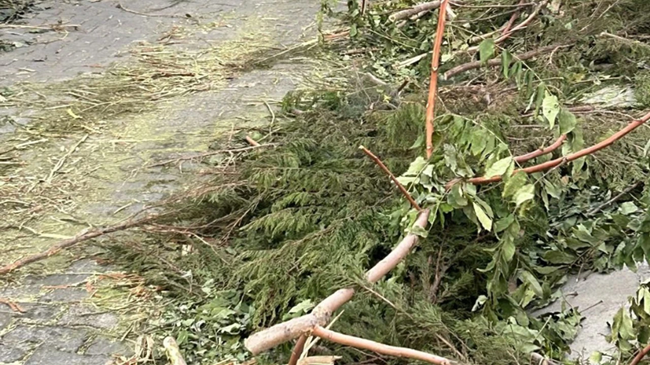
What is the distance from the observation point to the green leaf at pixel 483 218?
221cm

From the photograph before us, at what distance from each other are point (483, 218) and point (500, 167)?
173 mm

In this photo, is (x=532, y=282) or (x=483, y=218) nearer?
(x=483, y=218)

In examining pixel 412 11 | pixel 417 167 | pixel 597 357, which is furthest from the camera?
pixel 412 11

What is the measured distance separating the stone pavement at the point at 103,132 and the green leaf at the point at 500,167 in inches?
55.3

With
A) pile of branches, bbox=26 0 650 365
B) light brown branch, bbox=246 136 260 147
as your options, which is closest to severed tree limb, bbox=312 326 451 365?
pile of branches, bbox=26 0 650 365

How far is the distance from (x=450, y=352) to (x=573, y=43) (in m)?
2.76

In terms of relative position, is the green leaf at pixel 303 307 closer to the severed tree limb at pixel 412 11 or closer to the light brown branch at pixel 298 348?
the light brown branch at pixel 298 348

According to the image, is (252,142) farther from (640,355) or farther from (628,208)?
(640,355)

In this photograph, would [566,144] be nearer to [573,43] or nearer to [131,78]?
[573,43]

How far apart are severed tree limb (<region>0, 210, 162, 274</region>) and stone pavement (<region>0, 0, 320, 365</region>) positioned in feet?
0.12

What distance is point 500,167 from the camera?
2.15 m

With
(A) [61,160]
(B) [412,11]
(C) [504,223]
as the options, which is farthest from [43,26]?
(C) [504,223]

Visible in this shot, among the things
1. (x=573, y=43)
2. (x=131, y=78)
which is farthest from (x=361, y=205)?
(x=131, y=78)

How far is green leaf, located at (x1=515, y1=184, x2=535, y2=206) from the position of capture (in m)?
2.08
